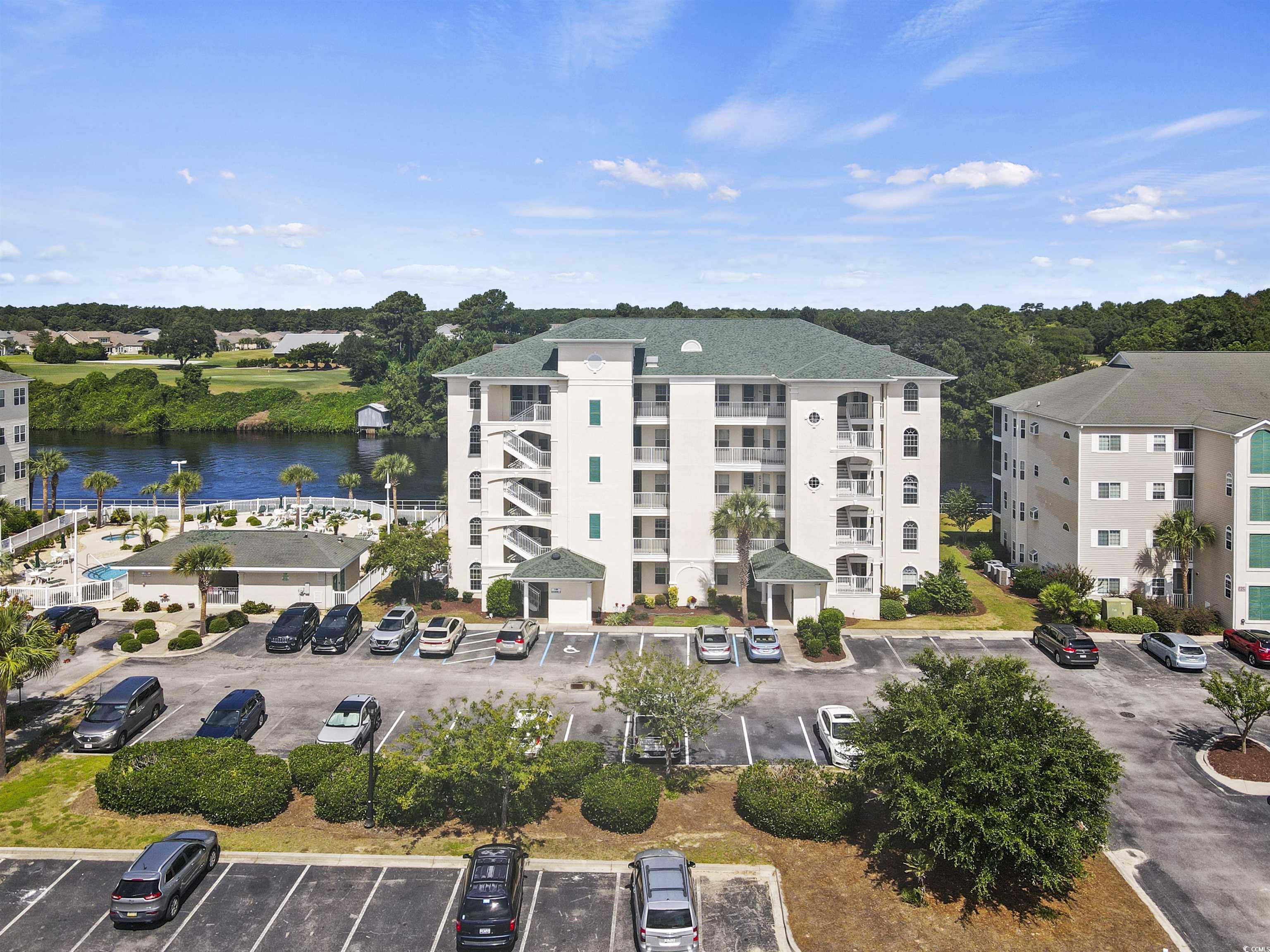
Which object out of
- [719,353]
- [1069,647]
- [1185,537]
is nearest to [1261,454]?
[1185,537]

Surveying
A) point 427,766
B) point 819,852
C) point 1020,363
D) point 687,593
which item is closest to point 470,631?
point 687,593

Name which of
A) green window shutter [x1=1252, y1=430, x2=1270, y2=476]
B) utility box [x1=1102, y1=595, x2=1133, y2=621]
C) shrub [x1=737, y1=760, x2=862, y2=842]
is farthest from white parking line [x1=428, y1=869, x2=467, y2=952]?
green window shutter [x1=1252, y1=430, x2=1270, y2=476]

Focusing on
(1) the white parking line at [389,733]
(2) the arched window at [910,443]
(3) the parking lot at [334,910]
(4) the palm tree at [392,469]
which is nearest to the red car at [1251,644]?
(2) the arched window at [910,443]

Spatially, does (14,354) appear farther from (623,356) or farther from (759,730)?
(759,730)

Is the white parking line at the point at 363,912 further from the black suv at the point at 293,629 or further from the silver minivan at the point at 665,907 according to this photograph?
the black suv at the point at 293,629

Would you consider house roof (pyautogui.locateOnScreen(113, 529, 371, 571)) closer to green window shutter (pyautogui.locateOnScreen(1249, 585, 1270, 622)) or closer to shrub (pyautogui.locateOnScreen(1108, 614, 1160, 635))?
shrub (pyautogui.locateOnScreen(1108, 614, 1160, 635))

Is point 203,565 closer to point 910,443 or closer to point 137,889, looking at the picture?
point 137,889
